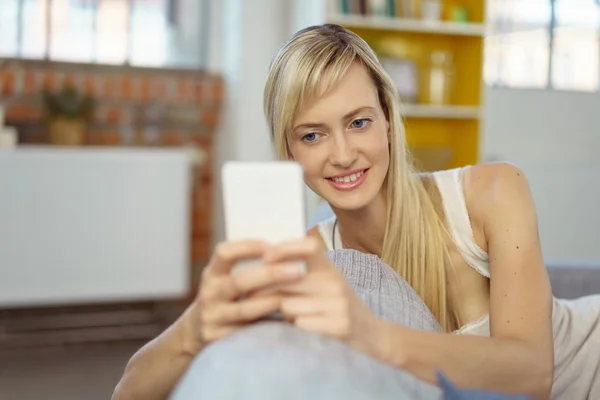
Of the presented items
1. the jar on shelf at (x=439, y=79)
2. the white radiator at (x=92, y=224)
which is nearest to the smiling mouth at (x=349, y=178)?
the white radiator at (x=92, y=224)

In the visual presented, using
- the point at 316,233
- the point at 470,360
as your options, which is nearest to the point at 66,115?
the point at 316,233

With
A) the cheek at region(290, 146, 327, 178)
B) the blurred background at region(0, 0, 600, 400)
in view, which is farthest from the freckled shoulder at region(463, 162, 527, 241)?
the blurred background at region(0, 0, 600, 400)

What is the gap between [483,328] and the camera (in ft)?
3.96

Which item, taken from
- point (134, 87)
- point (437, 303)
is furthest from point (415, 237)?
point (134, 87)

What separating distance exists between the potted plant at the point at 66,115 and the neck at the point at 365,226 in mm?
2363

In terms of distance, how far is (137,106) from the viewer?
3830mm

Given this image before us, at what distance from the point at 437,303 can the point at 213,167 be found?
2.86 metres

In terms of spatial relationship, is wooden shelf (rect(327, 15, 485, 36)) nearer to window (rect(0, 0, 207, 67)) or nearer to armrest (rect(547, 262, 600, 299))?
window (rect(0, 0, 207, 67))

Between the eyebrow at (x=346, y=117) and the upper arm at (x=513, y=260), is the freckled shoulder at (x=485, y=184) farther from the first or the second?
the eyebrow at (x=346, y=117)

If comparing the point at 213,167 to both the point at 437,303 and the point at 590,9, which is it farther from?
the point at 437,303

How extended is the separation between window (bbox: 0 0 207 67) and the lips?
9.67 feet

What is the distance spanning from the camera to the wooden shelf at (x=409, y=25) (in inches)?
141

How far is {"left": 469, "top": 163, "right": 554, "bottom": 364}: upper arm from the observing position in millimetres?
981

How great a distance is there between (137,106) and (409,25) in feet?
4.67
